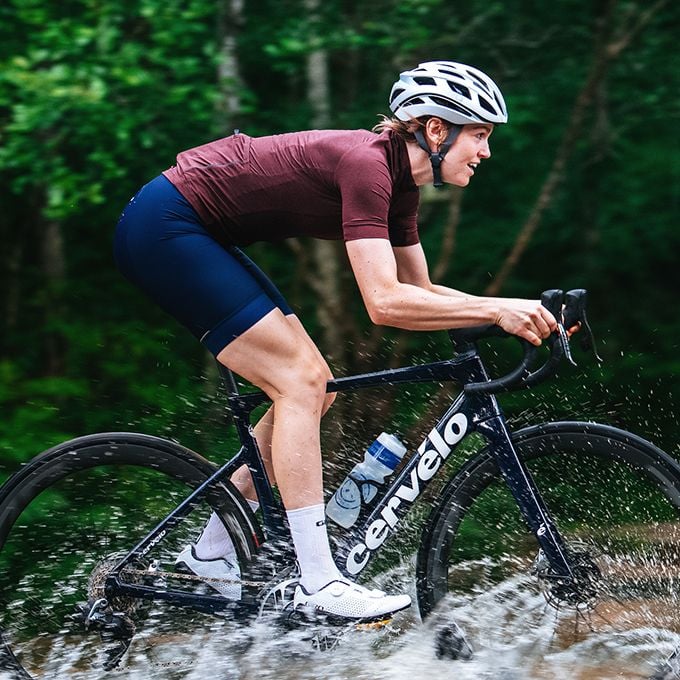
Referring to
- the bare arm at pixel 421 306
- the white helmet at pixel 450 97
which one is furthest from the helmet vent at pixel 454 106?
the bare arm at pixel 421 306

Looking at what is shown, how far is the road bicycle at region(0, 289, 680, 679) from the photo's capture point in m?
3.49

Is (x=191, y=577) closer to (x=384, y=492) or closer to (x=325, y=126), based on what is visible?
(x=384, y=492)

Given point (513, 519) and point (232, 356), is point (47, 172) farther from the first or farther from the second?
point (513, 519)

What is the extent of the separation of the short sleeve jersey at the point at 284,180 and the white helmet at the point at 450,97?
0.12m

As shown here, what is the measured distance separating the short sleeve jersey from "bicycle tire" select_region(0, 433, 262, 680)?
29.6 inches

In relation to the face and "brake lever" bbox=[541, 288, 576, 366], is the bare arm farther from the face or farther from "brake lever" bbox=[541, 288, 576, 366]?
the face

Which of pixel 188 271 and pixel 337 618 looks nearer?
pixel 188 271

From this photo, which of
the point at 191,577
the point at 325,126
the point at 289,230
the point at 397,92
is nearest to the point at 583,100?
the point at 325,126

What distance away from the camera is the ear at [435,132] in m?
3.39

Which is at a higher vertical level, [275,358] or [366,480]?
[275,358]

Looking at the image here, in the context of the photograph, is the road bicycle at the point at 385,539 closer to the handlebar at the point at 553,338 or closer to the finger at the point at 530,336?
the handlebar at the point at 553,338

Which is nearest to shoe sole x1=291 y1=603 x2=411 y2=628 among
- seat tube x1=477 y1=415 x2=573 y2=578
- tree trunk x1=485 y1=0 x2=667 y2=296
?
seat tube x1=477 y1=415 x2=573 y2=578

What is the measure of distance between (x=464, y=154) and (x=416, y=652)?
156 centimetres

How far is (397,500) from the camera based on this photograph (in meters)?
3.59
